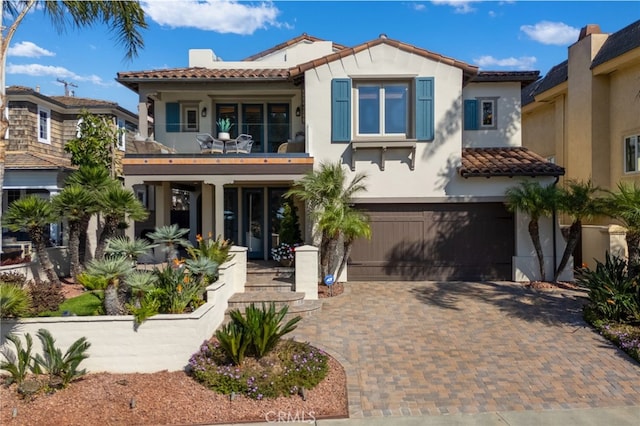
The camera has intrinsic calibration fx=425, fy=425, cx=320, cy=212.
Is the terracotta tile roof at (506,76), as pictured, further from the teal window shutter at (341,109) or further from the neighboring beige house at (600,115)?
the teal window shutter at (341,109)

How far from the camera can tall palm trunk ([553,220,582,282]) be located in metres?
11.2

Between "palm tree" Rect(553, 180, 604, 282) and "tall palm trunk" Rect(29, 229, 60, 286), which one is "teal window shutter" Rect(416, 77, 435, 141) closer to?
"palm tree" Rect(553, 180, 604, 282)

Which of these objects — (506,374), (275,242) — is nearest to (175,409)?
(506,374)

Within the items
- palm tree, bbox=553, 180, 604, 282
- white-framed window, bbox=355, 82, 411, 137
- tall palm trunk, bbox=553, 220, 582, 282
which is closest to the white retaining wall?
white-framed window, bbox=355, 82, 411, 137

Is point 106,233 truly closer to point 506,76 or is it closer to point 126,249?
point 126,249

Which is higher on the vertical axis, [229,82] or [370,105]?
[229,82]

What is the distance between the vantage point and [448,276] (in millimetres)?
12508

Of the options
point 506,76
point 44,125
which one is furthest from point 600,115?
point 44,125

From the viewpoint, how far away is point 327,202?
11086 millimetres

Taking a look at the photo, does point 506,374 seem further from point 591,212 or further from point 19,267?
point 19,267

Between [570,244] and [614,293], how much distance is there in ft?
10.5

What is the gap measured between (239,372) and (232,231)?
8403 mm

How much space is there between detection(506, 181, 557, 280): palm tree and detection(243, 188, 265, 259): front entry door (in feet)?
24.7
